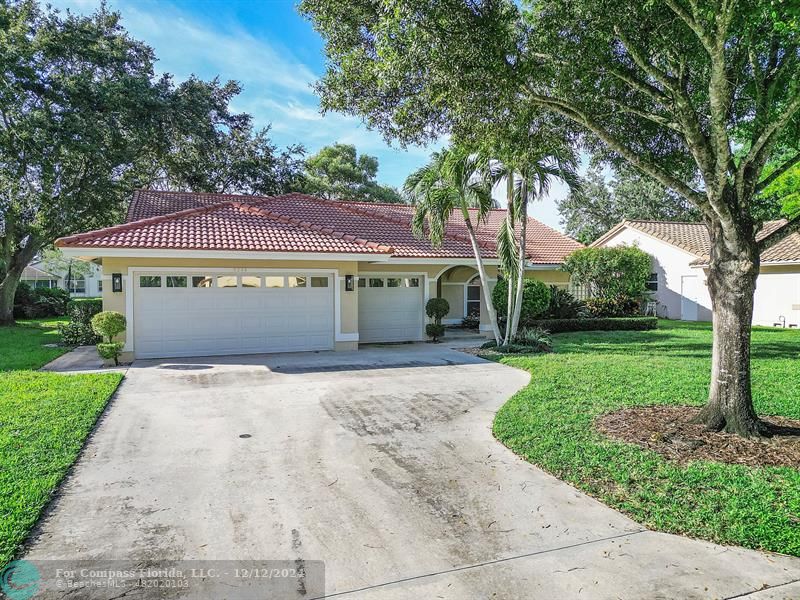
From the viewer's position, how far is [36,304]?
2658 cm

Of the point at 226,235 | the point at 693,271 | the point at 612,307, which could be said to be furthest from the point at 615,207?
the point at 226,235

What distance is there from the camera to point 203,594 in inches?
130

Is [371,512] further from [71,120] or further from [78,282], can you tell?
[78,282]

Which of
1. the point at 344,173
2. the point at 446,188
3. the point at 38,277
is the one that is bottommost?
the point at 38,277

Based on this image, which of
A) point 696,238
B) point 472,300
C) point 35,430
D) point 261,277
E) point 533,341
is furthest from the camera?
point 696,238

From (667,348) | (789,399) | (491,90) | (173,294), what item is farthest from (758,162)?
(173,294)

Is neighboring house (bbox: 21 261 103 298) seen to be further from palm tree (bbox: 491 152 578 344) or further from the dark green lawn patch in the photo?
palm tree (bbox: 491 152 578 344)

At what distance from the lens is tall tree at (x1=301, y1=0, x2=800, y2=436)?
19.4ft

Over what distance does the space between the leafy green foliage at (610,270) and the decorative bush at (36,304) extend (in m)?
26.7

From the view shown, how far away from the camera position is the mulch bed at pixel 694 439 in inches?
214

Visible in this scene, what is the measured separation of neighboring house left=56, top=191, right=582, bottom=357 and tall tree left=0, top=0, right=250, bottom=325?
474cm

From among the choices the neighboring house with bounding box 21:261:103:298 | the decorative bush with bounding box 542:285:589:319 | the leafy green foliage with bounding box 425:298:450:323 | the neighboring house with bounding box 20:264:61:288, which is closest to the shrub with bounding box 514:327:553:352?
the leafy green foliage with bounding box 425:298:450:323

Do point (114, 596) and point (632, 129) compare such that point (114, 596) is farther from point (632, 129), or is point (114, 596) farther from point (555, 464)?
point (632, 129)
